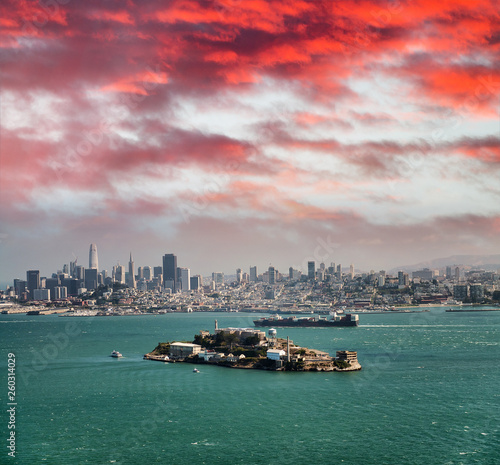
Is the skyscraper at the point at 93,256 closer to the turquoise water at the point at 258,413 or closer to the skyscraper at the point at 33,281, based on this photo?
the skyscraper at the point at 33,281

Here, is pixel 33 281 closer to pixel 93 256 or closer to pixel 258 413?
pixel 93 256

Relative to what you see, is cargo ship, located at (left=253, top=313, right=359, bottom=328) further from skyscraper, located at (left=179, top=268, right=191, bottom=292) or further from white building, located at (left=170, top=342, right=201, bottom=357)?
skyscraper, located at (left=179, top=268, right=191, bottom=292)

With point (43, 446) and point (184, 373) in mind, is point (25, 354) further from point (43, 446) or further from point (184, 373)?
point (43, 446)

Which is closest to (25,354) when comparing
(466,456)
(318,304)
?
(466,456)

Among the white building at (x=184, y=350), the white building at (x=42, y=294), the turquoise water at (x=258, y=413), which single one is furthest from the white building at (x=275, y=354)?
the white building at (x=42, y=294)

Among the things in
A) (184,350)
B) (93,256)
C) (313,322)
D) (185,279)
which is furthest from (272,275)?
(184,350)

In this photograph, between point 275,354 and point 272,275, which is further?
point 272,275

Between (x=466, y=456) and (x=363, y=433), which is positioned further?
(x=363, y=433)
